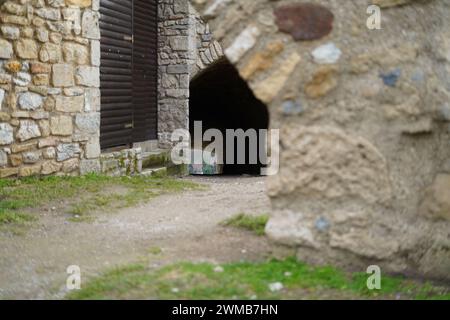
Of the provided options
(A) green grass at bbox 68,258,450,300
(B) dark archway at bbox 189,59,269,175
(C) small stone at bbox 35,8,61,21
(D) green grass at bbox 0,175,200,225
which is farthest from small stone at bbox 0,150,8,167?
(B) dark archway at bbox 189,59,269,175

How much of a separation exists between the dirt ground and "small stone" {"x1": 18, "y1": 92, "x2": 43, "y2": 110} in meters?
1.32

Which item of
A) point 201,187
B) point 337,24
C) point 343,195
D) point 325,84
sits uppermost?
point 337,24

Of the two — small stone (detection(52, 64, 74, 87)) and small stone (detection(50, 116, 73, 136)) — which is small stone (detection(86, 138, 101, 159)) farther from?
small stone (detection(52, 64, 74, 87))

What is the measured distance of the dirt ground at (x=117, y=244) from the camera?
2.62m

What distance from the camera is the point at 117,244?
3.12 metres

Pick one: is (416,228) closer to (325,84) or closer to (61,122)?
(325,84)

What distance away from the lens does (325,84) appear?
2488 millimetres

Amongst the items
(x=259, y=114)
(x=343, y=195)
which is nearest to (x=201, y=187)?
(x=343, y=195)

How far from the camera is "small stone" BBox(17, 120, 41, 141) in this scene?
5004mm

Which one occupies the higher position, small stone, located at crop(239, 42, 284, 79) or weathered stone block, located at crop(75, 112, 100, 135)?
small stone, located at crop(239, 42, 284, 79)

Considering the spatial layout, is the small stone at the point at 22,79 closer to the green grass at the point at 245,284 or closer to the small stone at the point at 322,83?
the green grass at the point at 245,284

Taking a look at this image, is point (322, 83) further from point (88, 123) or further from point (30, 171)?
point (88, 123)

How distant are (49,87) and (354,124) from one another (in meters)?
3.68

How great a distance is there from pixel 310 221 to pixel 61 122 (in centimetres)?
366
